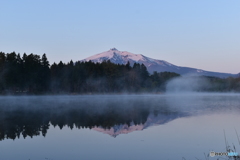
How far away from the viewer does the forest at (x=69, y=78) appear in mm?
66562

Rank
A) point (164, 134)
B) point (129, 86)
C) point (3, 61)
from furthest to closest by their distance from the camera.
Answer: point (129, 86) → point (3, 61) → point (164, 134)

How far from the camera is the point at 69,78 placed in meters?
85.4

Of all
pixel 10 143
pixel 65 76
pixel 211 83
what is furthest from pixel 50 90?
pixel 211 83

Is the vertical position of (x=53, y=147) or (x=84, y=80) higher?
(x=84, y=80)

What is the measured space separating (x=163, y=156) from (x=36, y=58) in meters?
69.1

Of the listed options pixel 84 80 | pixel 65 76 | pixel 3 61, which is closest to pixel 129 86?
pixel 84 80

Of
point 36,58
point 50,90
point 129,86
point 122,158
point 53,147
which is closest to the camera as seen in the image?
point 122,158

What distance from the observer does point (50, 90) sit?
274ft

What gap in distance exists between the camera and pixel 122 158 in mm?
10172

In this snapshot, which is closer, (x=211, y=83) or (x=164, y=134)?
(x=164, y=134)

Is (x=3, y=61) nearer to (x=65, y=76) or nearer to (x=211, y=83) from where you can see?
(x=65, y=76)

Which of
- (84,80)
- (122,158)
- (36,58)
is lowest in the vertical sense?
(122,158)

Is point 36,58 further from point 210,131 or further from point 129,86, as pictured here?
point 210,131

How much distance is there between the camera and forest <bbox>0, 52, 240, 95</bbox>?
6656 cm
